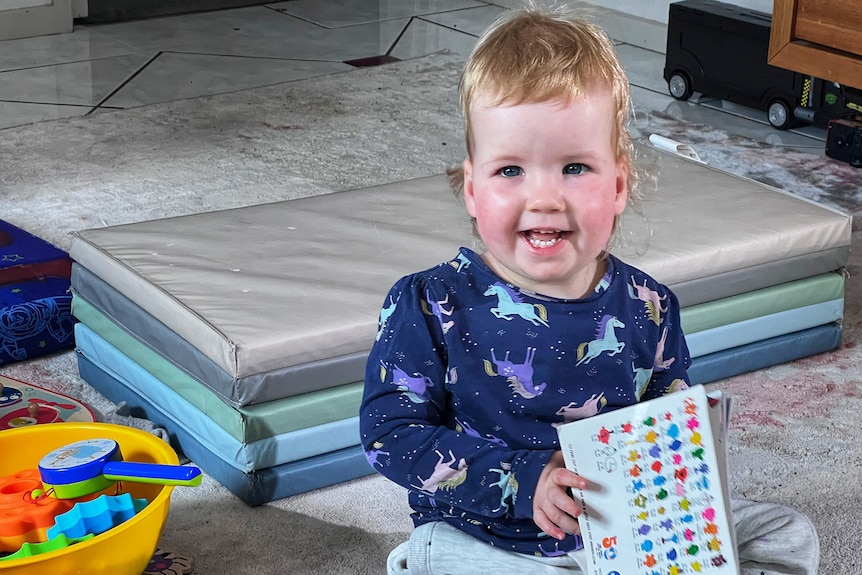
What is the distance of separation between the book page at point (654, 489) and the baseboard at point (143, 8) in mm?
4354

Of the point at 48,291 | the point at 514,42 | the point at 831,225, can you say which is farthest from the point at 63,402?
the point at 831,225

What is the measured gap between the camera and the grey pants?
1059 mm

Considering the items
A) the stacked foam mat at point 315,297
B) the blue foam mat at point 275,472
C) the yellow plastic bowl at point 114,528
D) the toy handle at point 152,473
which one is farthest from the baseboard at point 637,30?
the toy handle at point 152,473

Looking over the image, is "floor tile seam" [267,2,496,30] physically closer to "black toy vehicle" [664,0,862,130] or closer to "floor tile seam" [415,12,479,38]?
"floor tile seam" [415,12,479,38]

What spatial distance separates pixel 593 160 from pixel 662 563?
35 centimetres

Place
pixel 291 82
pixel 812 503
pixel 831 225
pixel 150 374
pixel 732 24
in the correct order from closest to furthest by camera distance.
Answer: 1. pixel 812 503
2. pixel 150 374
3. pixel 831 225
4. pixel 732 24
5. pixel 291 82

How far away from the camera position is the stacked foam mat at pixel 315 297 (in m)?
1.57

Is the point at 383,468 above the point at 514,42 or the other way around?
the other way around

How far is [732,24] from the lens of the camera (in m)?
3.53

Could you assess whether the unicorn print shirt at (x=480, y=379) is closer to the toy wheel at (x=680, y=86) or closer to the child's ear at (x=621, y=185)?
the child's ear at (x=621, y=185)

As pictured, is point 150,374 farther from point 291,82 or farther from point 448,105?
point 291,82

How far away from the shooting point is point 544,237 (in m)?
1.00

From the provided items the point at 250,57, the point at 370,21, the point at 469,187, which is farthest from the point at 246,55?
the point at 469,187

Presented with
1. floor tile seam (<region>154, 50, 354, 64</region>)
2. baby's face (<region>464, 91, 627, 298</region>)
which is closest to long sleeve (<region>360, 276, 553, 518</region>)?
baby's face (<region>464, 91, 627, 298</region>)
